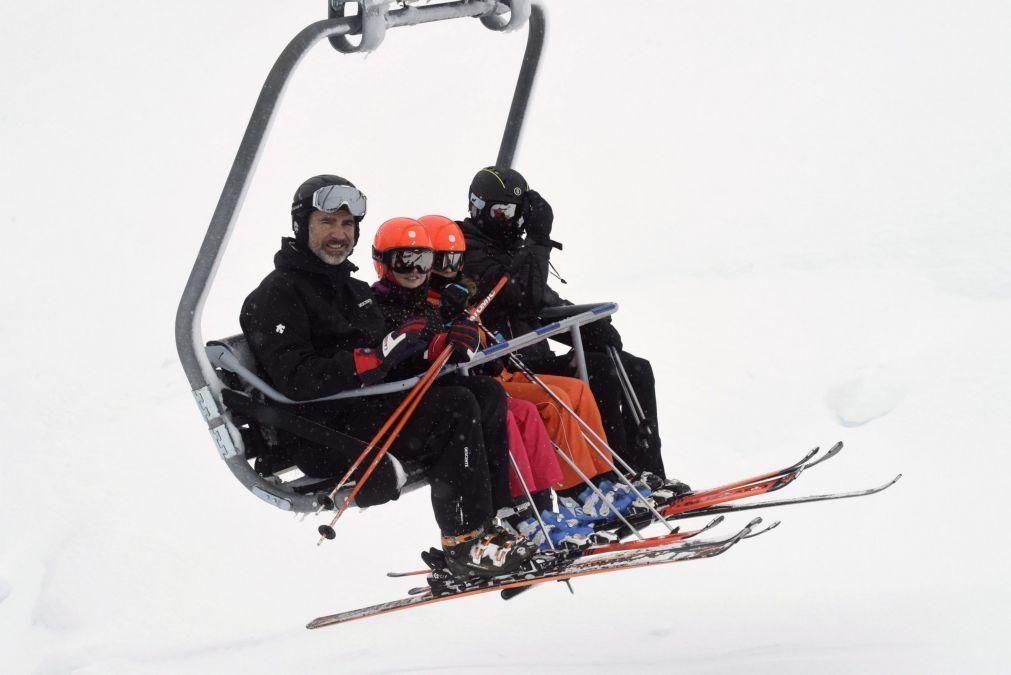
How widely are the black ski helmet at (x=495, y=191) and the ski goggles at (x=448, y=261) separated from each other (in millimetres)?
319

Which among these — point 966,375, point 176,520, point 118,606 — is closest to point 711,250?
point 966,375

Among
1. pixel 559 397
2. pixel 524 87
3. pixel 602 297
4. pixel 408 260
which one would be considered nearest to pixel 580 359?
pixel 559 397

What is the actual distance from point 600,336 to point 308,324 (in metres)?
1.37

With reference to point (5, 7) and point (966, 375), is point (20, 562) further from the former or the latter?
point (5, 7)

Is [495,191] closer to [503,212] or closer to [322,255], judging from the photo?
[503,212]

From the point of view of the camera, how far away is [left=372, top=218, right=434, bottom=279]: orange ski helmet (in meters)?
4.17

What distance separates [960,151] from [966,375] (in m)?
4.69

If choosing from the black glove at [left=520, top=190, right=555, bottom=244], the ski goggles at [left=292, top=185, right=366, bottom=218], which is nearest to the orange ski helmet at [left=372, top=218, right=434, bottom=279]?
the ski goggles at [left=292, top=185, right=366, bottom=218]

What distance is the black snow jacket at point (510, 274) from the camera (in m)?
4.60

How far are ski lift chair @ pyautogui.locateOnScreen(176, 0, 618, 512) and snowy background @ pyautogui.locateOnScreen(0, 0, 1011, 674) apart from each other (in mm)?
1709

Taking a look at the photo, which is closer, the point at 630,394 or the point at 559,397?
the point at 559,397

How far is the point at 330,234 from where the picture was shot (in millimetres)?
3986

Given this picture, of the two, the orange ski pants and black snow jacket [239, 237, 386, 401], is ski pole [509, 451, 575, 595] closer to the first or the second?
the orange ski pants

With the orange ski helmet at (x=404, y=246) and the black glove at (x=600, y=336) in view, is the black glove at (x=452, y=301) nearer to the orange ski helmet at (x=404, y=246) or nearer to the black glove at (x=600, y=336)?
the orange ski helmet at (x=404, y=246)
